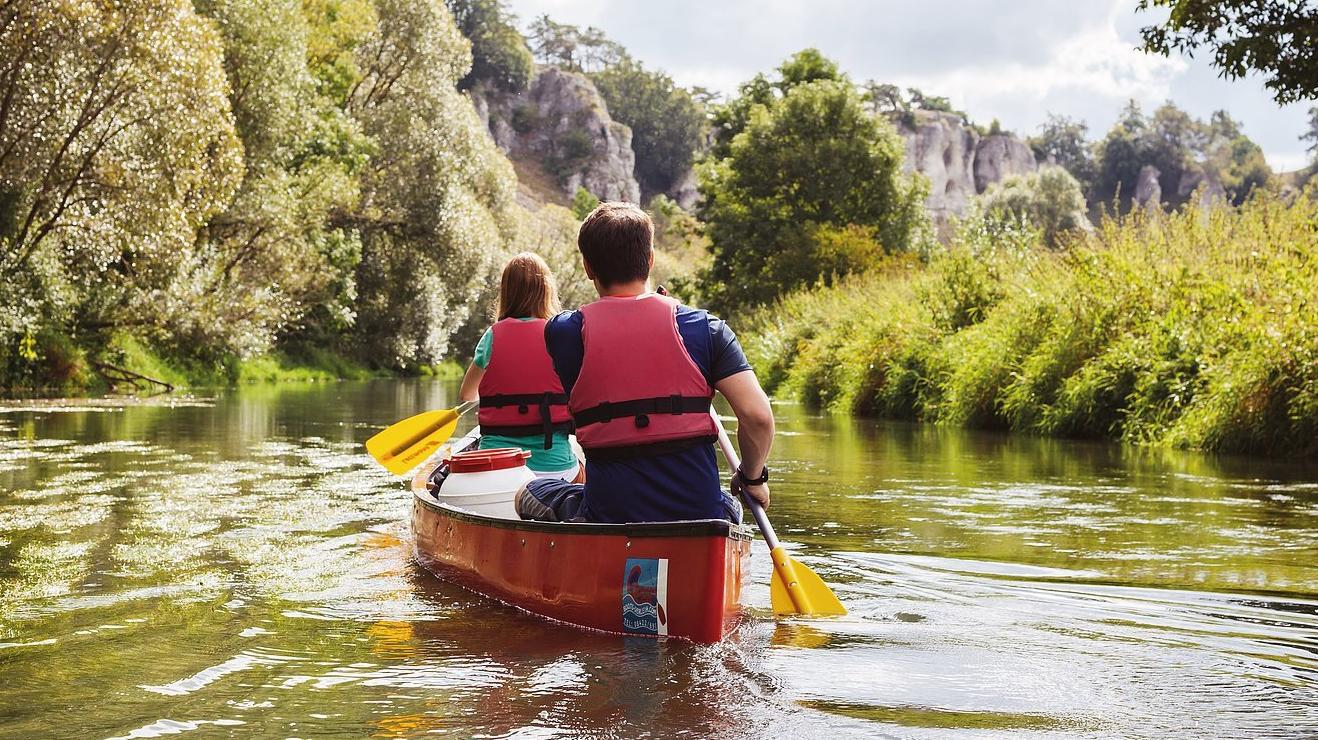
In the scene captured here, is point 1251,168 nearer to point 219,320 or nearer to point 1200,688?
point 219,320

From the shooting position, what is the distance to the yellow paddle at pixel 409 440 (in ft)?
26.7

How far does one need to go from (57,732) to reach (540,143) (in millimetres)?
129086

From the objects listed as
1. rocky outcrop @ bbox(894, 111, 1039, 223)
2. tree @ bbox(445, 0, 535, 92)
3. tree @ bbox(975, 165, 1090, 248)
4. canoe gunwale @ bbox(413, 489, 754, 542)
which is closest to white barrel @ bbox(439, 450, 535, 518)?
canoe gunwale @ bbox(413, 489, 754, 542)

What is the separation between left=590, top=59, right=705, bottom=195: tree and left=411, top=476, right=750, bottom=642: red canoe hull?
5255 inches

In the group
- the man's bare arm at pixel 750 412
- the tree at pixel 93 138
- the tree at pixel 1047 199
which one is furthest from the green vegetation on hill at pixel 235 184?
the tree at pixel 1047 199

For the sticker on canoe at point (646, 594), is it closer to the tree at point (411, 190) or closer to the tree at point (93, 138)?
the tree at point (93, 138)

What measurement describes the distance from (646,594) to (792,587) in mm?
724

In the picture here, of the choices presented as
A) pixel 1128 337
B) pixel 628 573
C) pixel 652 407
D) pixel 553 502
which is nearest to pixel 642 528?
pixel 628 573

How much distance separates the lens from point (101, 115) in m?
20.8

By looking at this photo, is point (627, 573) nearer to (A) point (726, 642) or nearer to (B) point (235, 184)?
(A) point (726, 642)

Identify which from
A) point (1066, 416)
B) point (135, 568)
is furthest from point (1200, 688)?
point (1066, 416)

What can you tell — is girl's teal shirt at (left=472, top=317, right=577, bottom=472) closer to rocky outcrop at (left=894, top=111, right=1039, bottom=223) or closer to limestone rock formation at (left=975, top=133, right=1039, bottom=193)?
rocky outcrop at (left=894, top=111, right=1039, bottom=223)

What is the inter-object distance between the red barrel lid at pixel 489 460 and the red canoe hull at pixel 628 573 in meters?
0.69

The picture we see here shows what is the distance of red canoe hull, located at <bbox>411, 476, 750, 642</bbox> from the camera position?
458 centimetres
